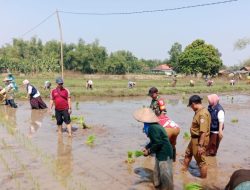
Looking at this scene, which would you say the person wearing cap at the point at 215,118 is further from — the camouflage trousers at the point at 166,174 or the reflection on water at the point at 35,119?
the reflection on water at the point at 35,119

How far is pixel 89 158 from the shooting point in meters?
8.53

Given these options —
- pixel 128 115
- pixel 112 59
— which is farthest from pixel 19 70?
pixel 128 115

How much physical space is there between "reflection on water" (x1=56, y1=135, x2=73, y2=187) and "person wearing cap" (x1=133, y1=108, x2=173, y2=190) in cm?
169

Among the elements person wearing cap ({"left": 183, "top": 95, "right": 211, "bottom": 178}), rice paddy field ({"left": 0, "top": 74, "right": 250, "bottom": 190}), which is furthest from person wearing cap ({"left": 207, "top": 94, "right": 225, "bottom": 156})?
person wearing cap ({"left": 183, "top": 95, "right": 211, "bottom": 178})

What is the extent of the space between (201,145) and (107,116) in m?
9.95

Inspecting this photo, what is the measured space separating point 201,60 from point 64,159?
2237 inches

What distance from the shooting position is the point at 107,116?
1664 cm

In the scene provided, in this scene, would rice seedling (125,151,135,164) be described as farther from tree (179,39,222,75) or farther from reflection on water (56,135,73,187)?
tree (179,39,222,75)

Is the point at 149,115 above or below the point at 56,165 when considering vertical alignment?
above

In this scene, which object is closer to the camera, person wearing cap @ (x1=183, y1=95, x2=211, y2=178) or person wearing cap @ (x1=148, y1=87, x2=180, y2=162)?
person wearing cap @ (x1=183, y1=95, x2=211, y2=178)

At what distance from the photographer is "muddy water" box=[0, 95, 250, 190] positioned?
680 centimetres

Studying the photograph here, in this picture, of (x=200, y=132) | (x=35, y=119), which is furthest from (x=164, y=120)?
(x=35, y=119)

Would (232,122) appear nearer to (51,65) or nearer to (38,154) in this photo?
(38,154)

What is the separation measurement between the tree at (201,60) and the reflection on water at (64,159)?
54518 mm
